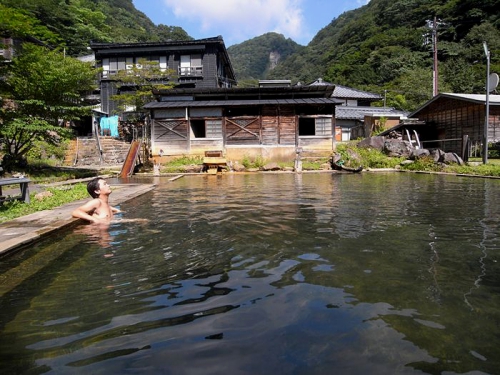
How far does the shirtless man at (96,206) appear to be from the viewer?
22.3ft

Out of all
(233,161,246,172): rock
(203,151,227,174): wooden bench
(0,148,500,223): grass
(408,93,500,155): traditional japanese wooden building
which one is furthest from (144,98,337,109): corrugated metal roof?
(408,93,500,155): traditional japanese wooden building

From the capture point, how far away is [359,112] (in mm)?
39656

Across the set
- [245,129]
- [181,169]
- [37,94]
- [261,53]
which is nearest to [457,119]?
[245,129]

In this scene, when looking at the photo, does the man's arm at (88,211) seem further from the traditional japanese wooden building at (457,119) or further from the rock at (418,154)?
the traditional japanese wooden building at (457,119)

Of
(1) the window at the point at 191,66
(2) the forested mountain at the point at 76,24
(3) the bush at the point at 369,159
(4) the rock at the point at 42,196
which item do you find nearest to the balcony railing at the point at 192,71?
(1) the window at the point at 191,66

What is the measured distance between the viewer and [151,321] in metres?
2.93

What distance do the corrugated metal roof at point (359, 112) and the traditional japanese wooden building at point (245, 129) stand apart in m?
12.8

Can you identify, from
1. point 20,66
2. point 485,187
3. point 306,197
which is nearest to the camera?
point 306,197

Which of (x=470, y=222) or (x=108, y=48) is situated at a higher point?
(x=108, y=48)

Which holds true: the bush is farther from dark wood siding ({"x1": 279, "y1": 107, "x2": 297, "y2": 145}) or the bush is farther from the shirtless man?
the shirtless man

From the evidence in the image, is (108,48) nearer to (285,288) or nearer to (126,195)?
(126,195)

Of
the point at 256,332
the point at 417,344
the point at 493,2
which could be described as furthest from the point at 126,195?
the point at 493,2

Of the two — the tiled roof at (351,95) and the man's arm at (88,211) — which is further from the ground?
the tiled roof at (351,95)

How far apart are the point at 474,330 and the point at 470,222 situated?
4626mm
